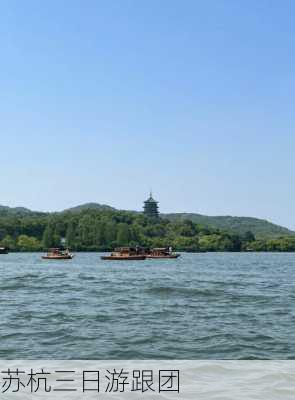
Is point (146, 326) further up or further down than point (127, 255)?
further down

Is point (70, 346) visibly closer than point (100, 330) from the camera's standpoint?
Yes

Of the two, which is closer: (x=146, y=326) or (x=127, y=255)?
(x=146, y=326)

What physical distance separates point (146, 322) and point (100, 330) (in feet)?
8.84

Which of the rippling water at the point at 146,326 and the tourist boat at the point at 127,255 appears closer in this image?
the rippling water at the point at 146,326

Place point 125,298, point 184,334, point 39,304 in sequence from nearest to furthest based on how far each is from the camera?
1. point 184,334
2. point 39,304
3. point 125,298

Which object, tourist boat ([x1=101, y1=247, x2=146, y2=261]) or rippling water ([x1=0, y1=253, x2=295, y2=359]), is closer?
rippling water ([x1=0, y1=253, x2=295, y2=359])

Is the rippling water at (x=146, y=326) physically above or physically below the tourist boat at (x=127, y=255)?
below

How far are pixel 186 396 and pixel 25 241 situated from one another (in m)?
188

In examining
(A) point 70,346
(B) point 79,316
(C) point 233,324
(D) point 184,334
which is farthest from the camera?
(B) point 79,316

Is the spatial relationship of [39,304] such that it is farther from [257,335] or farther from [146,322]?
[257,335]

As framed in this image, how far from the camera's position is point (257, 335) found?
19.0 metres

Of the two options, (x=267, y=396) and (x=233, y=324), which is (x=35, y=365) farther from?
(x=233, y=324)

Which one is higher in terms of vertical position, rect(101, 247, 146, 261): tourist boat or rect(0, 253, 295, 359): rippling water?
rect(101, 247, 146, 261): tourist boat

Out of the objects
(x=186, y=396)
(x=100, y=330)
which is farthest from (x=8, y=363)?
(x=100, y=330)
